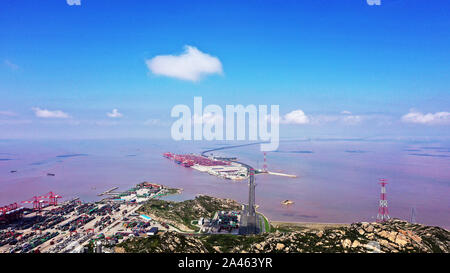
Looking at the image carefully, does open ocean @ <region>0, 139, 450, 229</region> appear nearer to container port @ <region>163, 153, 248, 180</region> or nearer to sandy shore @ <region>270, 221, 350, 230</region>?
sandy shore @ <region>270, 221, 350, 230</region>

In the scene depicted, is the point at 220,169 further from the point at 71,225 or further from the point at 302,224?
the point at 71,225

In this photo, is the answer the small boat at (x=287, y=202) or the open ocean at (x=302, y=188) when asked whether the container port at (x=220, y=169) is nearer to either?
the open ocean at (x=302, y=188)

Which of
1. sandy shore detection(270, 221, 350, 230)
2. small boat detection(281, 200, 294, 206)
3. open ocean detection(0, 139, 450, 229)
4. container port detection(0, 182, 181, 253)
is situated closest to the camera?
container port detection(0, 182, 181, 253)

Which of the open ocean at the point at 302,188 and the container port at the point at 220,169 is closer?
the open ocean at the point at 302,188

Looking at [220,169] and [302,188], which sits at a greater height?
[220,169]

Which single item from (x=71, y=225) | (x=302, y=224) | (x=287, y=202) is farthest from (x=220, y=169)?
(x=71, y=225)

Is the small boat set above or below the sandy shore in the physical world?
above

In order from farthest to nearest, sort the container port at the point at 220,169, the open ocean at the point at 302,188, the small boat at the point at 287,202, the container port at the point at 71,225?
1. the container port at the point at 220,169
2. the small boat at the point at 287,202
3. the open ocean at the point at 302,188
4. the container port at the point at 71,225

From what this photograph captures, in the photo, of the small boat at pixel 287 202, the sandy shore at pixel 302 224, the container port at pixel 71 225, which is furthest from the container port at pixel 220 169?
the sandy shore at pixel 302 224

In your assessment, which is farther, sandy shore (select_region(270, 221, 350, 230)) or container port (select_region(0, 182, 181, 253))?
sandy shore (select_region(270, 221, 350, 230))

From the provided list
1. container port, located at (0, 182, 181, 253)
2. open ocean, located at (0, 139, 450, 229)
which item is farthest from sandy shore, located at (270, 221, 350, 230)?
container port, located at (0, 182, 181, 253)
